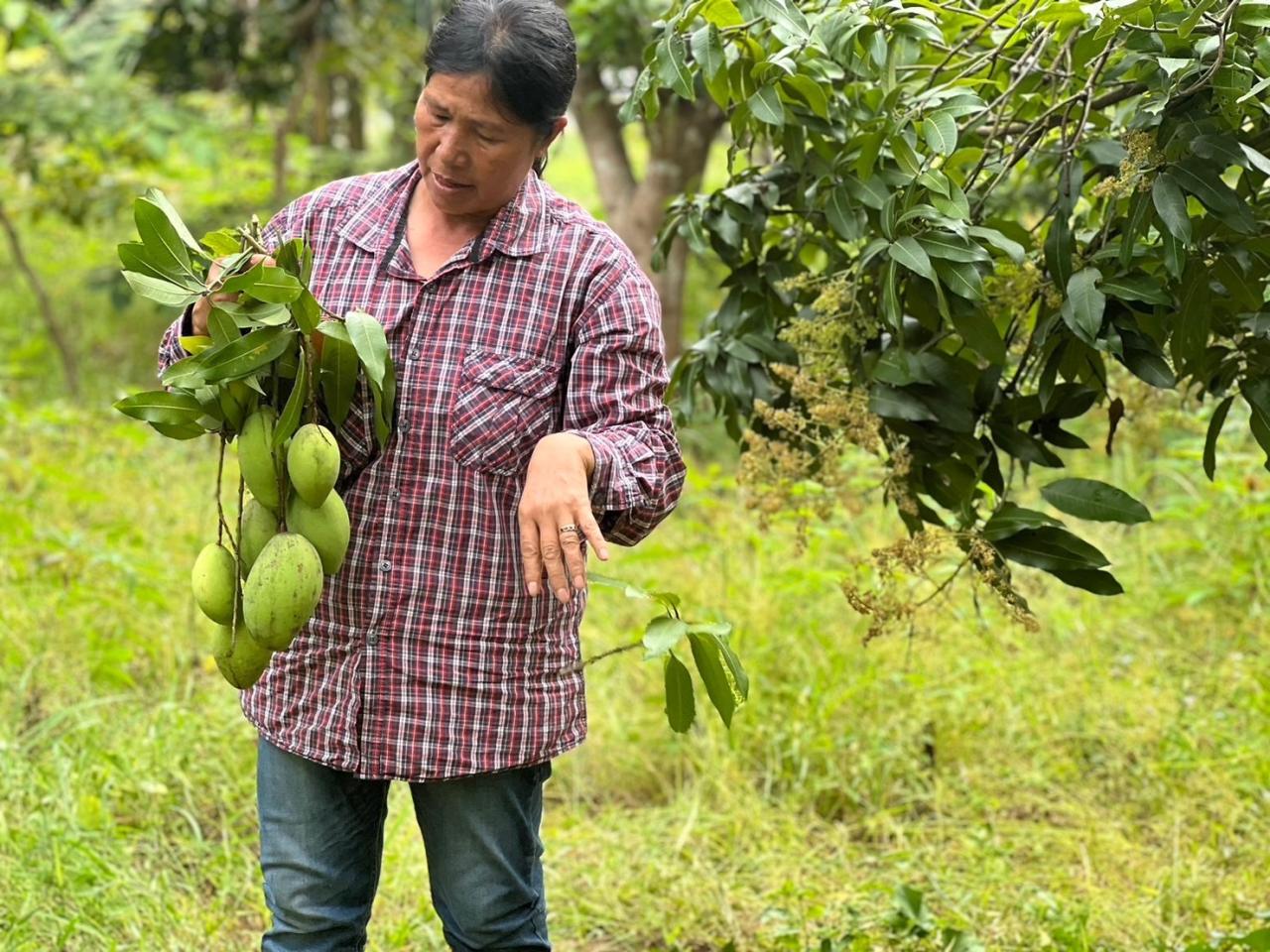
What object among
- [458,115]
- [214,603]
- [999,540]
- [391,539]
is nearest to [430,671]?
[391,539]

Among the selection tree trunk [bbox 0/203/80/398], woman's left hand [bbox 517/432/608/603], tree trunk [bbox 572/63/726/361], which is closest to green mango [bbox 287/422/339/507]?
woman's left hand [bbox 517/432/608/603]

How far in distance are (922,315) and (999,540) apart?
0.33m

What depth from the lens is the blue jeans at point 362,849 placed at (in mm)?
1824

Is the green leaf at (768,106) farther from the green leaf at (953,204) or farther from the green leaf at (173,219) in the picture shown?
the green leaf at (173,219)

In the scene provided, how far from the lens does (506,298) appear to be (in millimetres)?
1776

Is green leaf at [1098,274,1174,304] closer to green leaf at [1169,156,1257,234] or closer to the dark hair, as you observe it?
green leaf at [1169,156,1257,234]

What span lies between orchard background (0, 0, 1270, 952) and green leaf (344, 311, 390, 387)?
587mm

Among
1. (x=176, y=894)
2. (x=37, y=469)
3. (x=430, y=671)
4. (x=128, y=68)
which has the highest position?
(x=128, y=68)

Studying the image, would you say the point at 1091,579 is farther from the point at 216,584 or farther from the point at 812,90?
the point at 216,584

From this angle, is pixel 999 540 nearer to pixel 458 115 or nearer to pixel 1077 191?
pixel 1077 191

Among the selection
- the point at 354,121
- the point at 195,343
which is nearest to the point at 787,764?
the point at 195,343

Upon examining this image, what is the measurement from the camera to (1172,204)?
166cm

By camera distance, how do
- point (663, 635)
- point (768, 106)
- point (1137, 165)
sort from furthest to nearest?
1. point (768, 106)
2. point (1137, 165)
3. point (663, 635)

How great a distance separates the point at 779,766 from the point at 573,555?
1.99 metres
